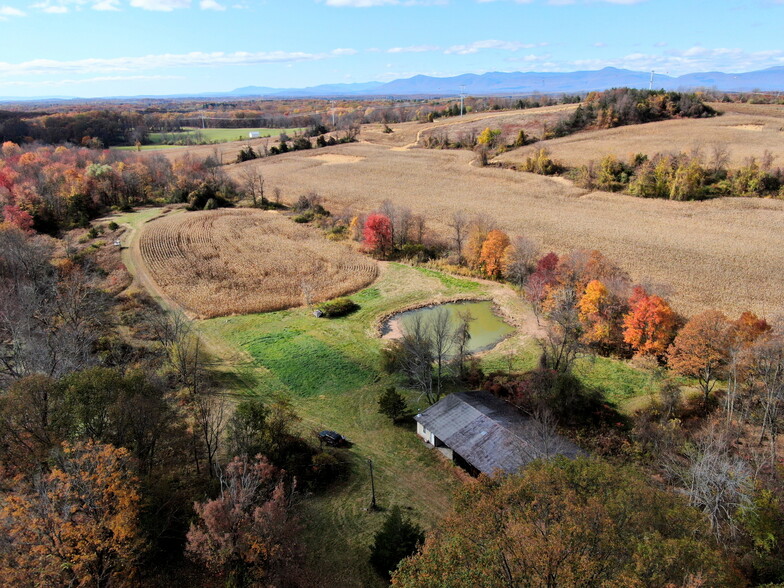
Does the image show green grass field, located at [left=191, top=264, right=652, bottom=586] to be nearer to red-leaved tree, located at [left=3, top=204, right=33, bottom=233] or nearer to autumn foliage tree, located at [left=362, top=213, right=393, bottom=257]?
autumn foliage tree, located at [left=362, top=213, right=393, bottom=257]

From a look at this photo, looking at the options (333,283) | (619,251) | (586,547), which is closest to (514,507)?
(586,547)

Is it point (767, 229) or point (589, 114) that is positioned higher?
point (589, 114)

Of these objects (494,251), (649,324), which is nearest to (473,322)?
(494,251)

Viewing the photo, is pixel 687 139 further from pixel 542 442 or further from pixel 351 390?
pixel 542 442

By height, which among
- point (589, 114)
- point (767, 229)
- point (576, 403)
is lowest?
point (576, 403)

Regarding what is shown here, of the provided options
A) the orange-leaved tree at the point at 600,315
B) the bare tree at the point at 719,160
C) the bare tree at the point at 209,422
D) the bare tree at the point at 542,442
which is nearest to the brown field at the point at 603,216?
the orange-leaved tree at the point at 600,315

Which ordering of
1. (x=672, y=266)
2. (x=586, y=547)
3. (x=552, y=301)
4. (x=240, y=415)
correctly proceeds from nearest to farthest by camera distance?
(x=586, y=547), (x=240, y=415), (x=552, y=301), (x=672, y=266)

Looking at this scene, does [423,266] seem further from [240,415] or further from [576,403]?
[240,415]
